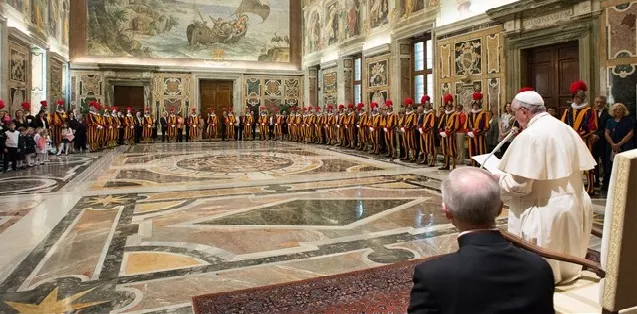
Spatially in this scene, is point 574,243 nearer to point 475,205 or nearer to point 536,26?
point 475,205

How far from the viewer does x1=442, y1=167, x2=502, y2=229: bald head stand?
155 cm

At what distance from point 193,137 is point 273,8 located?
9.16 metres

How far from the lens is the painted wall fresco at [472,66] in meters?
11.6

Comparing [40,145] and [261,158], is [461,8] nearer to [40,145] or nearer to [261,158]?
[261,158]

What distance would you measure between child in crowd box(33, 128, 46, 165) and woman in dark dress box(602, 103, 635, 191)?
13.4m

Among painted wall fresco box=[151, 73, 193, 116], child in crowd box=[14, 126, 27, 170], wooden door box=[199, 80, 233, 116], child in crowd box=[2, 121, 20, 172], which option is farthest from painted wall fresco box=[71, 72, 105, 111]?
child in crowd box=[2, 121, 20, 172]

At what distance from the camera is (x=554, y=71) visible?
1032 cm

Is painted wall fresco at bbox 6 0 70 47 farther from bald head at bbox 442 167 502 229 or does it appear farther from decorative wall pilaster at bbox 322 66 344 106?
bald head at bbox 442 167 502 229

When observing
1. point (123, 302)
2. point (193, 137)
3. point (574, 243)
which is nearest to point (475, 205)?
point (574, 243)

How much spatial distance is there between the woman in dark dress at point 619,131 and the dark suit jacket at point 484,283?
7394 millimetres

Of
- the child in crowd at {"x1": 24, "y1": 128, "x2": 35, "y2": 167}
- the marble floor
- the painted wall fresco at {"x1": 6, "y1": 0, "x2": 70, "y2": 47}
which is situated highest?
the painted wall fresco at {"x1": 6, "y1": 0, "x2": 70, "y2": 47}

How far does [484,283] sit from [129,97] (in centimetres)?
2591

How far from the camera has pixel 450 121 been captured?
10945 mm

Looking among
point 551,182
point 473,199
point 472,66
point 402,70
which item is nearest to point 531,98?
point 551,182
